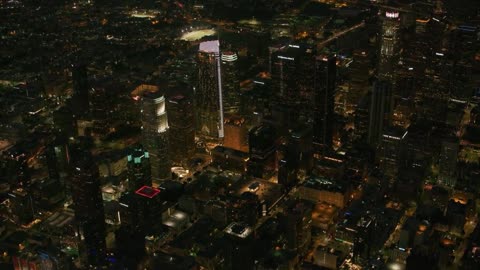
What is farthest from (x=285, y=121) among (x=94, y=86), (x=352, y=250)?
(x=94, y=86)

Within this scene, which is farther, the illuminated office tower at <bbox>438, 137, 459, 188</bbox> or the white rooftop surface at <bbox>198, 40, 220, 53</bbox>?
the white rooftop surface at <bbox>198, 40, 220, 53</bbox>

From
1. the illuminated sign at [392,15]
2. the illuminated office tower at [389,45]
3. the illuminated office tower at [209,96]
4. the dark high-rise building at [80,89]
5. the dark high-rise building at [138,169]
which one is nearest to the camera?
the dark high-rise building at [138,169]

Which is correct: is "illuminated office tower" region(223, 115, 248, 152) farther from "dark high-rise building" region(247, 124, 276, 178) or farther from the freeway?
the freeway

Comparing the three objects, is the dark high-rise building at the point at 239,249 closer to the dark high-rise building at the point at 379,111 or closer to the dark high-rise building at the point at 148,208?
the dark high-rise building at the point at 148,208

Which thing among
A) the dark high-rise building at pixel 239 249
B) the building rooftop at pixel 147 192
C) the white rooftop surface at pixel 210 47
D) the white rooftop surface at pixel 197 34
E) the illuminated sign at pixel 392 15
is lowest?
the dark high-rise building at pixel 239 249

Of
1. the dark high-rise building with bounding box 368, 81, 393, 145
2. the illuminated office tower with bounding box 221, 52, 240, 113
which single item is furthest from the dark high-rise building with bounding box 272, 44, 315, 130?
the dark high-rise building with bounding box 368, 81, 393, 145

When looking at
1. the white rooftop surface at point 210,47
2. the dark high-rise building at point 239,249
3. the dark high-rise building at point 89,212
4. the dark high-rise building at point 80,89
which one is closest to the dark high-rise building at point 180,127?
the white rooftop surface at point 210,47

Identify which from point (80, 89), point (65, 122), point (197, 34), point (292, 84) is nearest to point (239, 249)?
point (292, 84)
